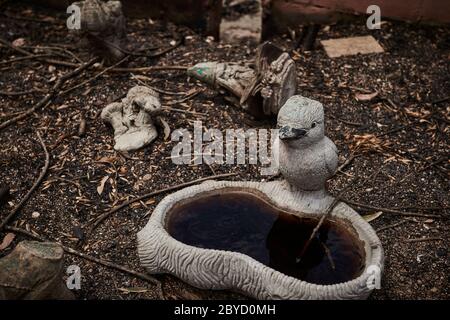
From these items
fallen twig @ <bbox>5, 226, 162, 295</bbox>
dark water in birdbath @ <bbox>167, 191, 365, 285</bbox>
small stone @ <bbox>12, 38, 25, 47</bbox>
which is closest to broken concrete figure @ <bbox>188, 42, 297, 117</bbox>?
dark water in birdbath @ <bbox>167, 191, 365, 285</bbox>

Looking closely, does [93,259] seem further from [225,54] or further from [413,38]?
[413,38]

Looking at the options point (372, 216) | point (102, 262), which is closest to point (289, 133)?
point (372, 216)

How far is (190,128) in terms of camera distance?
15.2ft

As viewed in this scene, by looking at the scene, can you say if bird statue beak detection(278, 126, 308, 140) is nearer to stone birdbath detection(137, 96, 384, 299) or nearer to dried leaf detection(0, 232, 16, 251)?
stone birdbath detection(137, 96, 384, 299)

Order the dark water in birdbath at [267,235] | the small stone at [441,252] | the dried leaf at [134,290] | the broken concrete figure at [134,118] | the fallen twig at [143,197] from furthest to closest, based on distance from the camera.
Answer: the broken concrete figure at [134,118] → the fallen twig at [143,197] → the small stone at [441,252] → the dried leaf at [134,290] → the dark water in birdbath at [267,235]

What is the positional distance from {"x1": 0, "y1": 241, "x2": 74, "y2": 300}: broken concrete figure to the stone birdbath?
1.64ft

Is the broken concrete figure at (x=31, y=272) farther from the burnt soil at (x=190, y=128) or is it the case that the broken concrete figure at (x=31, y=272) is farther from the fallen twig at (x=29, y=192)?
the fallen twig at (x=29, y=192)

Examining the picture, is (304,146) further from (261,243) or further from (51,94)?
(51,94)

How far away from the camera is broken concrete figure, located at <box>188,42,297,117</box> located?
4.30 meters

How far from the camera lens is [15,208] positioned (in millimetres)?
3967

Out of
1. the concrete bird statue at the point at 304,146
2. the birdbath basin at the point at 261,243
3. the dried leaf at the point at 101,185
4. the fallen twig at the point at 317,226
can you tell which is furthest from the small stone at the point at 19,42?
the fallen twig at the point at 317,226

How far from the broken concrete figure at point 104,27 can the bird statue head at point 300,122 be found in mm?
2360

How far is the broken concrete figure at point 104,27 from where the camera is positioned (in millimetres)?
4840
